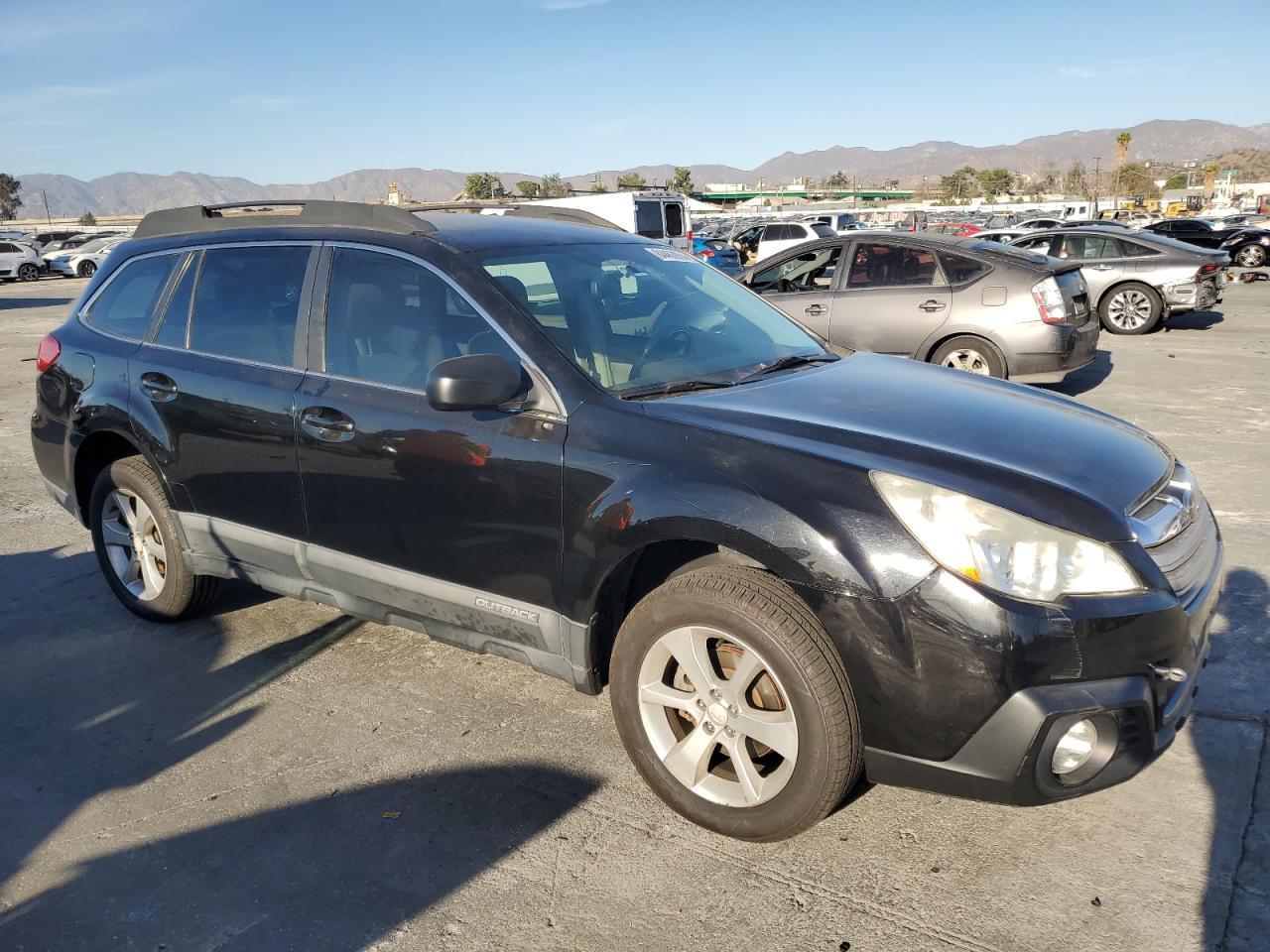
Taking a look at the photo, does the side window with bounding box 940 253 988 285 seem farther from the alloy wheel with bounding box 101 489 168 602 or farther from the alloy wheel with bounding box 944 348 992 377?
the alloy wheel with bounding box 101 489 168 602

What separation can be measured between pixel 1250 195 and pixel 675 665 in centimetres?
11800

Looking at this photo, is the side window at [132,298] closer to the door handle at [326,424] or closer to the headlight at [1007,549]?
the door handle at [326,424]

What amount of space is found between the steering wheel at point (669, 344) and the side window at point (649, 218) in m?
18.9

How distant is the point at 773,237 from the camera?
29688 millimetres

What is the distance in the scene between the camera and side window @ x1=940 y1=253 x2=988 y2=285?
8.84 meters

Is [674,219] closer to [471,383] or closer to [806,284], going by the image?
[806,284]

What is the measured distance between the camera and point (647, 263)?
406 cm

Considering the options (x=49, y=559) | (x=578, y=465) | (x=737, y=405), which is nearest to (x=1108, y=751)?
(x=737, y=405)

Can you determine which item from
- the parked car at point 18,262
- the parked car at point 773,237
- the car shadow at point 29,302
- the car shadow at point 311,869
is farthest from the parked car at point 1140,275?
the parked car at point 18,262

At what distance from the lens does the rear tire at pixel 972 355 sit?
8.75 m

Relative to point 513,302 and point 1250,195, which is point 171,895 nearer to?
point 513,302

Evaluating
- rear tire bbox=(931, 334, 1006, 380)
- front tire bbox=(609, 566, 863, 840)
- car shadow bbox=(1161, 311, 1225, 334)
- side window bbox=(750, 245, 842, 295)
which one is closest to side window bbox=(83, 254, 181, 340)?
front tire bbox=(609, 566, 863, 840)

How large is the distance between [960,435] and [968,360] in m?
6.34

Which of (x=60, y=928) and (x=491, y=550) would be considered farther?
(x=491, y=550)
